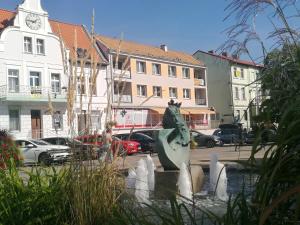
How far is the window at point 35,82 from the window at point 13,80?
3.88 ft

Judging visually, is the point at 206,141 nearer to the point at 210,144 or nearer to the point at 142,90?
the point at 210,144

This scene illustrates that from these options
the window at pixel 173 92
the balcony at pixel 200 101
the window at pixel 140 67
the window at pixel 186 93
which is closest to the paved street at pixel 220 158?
the window at pixel 140 67

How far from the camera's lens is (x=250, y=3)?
Answer: 2822 millimetres

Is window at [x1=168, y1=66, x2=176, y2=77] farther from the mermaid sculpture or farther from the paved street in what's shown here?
the mermaid sculpture

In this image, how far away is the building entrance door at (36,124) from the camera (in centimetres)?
3816

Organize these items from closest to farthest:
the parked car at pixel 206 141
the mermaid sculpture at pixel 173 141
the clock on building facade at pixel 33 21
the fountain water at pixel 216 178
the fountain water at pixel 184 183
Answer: the fountain water at pixel 216 178, the fountain water at pixel 184 183, the mermaid sculpture at pixel 173 141, the parked car at pixel 206 141, the clock on building facade at pixel 33 21

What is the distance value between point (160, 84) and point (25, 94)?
61.2 ft

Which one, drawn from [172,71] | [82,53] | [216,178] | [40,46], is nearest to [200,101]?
[172,71]

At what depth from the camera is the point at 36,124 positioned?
38688 millimetres

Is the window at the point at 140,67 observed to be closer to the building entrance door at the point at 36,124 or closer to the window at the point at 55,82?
the window at the point at 55,82

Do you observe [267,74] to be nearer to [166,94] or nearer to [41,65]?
[41,65]

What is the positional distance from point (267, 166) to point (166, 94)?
165 ft

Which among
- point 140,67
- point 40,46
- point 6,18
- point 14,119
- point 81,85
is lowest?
point 81,85

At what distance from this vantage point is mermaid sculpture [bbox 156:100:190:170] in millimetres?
8789
